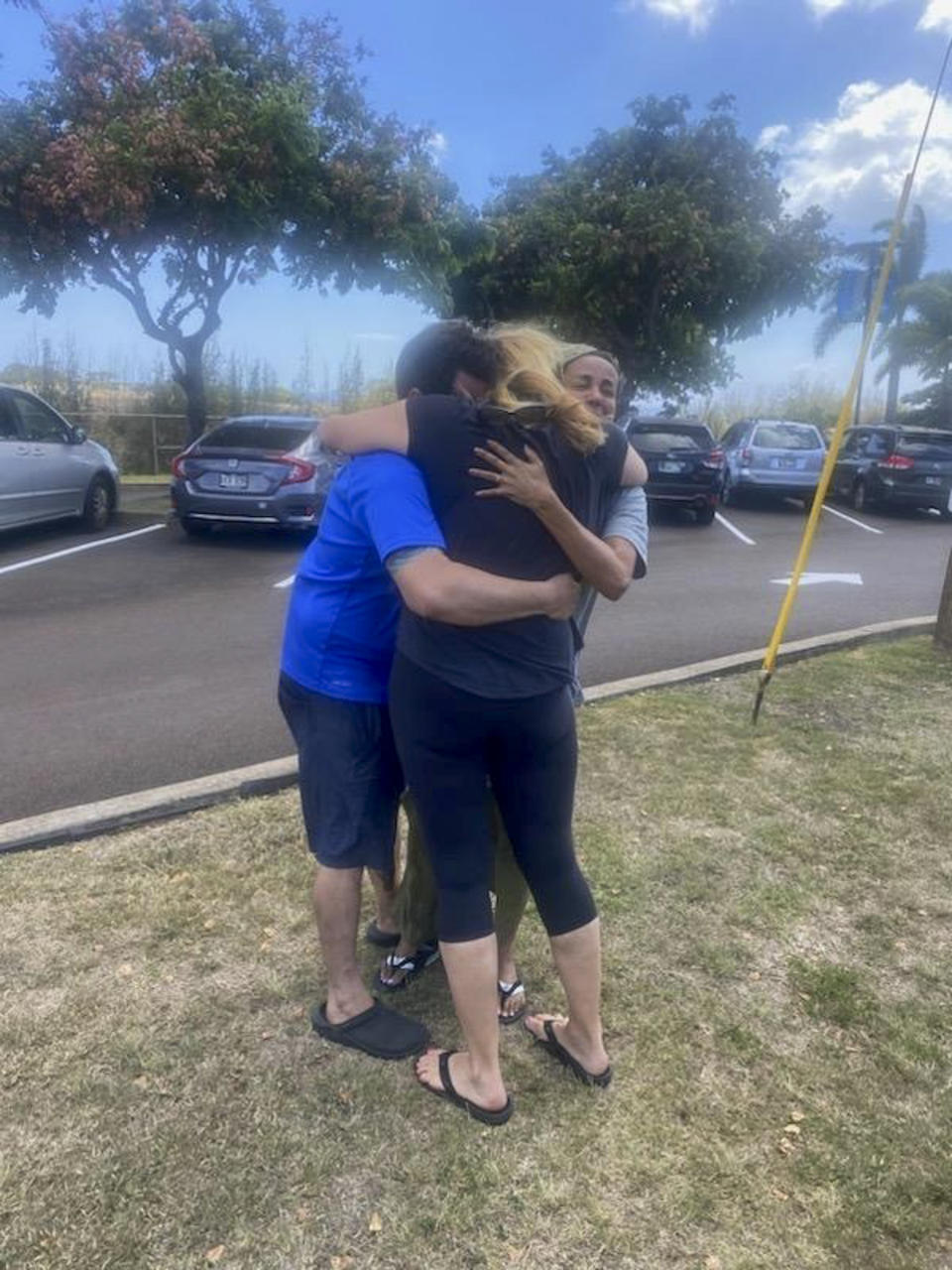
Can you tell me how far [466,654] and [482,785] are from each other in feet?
1.06

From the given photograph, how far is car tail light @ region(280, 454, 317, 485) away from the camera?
1105cm

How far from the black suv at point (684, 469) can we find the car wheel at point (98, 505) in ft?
24.3

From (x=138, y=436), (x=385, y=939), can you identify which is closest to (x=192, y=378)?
(x=138, y=436)

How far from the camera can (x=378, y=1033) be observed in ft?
8.66

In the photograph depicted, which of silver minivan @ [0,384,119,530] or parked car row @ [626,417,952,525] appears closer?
silver minivan @ [0,384,119,530]

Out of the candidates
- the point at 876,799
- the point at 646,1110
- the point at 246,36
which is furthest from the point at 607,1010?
the point at 246,36

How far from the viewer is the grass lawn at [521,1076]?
2.07 meters

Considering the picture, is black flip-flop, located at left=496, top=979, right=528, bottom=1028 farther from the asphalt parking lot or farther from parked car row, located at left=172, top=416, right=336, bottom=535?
parked car row, located at left=172, top=416, right=336, bottom=535

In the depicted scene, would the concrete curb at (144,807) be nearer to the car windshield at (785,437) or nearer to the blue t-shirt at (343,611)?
the blue t-shirt at (343,611)

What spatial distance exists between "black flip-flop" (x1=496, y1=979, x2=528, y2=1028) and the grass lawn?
0.07 meters

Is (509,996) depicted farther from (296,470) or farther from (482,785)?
(296,470)

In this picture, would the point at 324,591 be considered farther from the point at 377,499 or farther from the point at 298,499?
the point at 298,499

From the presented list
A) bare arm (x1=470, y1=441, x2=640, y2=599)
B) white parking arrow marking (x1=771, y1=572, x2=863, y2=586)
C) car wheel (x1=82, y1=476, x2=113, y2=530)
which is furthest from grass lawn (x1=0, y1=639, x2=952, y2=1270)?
car wheel (x1=82, y1=476, x2=113, y2=530)

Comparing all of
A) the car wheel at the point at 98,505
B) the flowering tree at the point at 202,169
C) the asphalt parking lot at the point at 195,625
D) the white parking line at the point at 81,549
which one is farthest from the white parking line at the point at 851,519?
the car wheel at the point at 98,505
